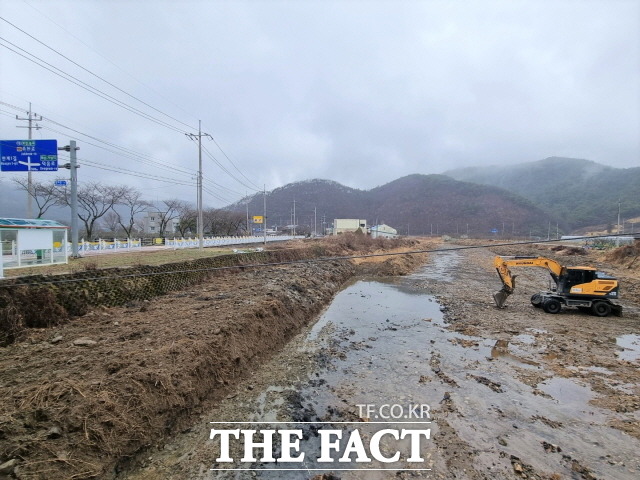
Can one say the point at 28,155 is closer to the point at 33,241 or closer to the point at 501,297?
the point at 33,241

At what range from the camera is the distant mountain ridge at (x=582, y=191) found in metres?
103

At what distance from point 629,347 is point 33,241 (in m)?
22.4

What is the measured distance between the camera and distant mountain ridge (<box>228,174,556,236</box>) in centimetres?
11856

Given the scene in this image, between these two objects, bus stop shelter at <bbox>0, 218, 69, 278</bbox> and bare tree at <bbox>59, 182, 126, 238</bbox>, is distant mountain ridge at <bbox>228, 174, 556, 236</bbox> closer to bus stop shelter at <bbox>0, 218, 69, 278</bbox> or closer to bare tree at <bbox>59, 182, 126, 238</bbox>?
bare tree at <bbox>59, 182, 126, 238</bbox>

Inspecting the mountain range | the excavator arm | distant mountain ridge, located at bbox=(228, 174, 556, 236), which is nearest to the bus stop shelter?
the excavator arm

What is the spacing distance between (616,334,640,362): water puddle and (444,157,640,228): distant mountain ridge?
107m

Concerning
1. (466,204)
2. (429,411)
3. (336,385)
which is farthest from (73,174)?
(466,204)

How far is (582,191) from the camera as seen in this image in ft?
448

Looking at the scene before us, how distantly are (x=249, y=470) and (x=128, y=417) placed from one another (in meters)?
1.99

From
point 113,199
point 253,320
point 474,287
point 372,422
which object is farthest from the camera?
point 113,199

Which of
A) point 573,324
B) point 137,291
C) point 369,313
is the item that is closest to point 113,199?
point 137,291

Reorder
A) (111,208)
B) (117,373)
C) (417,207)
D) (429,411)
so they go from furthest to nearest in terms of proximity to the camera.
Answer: (417,207)
(111,208)
(429,411)
(117,373)

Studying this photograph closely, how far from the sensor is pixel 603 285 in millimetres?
13383

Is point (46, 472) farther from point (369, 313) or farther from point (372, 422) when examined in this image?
point (369, 313)
